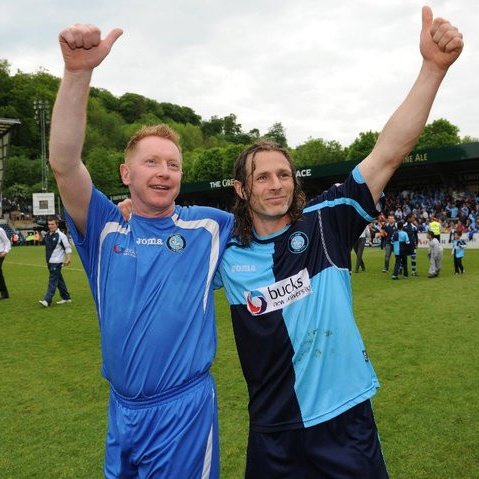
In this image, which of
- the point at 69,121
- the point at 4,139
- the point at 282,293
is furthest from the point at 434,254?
the point at 4,139

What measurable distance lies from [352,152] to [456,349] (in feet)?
244

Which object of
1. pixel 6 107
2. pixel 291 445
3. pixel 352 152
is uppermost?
pixel 6 107

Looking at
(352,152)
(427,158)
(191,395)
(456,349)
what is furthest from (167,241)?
(352,152)

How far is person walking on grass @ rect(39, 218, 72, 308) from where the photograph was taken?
11.7 metres

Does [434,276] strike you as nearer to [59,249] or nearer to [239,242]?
[59,249]

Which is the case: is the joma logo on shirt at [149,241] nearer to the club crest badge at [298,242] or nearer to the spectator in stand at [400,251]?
the club crest badge at [298,242]

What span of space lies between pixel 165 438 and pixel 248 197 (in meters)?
1.21

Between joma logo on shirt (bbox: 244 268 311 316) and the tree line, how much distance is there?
6118 centimetres

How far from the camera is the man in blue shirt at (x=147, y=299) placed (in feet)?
7.11

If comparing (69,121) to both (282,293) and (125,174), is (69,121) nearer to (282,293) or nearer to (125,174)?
(125,174)

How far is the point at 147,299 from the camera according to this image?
2248 millimetres

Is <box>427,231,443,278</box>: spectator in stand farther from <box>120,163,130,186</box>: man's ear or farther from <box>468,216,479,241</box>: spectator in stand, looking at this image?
<box>468,216,479,241</box>: spectator in stand

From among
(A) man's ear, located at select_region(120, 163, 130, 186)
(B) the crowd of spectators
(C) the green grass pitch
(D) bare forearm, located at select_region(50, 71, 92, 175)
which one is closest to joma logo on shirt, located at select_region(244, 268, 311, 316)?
(A) man's ear, located at select_region(120, 163, 130, 186)

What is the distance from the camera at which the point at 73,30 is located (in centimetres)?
193
